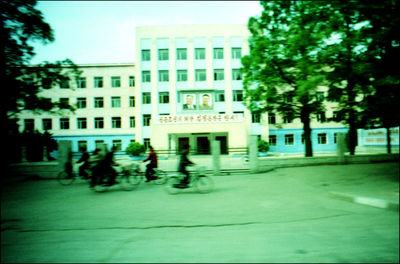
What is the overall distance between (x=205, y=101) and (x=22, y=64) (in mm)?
21574

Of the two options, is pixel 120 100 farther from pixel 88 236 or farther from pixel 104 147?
pixel 88 236

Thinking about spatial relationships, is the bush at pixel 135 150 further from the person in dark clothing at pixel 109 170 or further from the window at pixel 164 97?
the person in dark clothing at pixel 109 170

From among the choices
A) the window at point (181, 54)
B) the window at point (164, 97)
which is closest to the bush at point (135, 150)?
the window at point (164, 97)

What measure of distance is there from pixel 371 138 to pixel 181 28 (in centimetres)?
2766

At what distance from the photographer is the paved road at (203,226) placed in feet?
12.7

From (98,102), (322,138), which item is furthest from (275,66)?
(98,102)

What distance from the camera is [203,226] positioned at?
5.20 m

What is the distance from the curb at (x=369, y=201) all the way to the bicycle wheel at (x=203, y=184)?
4.09m

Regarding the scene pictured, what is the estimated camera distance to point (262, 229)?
4.93m

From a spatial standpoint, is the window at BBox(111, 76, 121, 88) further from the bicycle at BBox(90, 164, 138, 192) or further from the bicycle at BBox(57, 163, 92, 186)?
the bicycle at BBox(90, 164, 138, 192)

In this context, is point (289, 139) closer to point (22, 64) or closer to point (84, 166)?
point (84, 166)

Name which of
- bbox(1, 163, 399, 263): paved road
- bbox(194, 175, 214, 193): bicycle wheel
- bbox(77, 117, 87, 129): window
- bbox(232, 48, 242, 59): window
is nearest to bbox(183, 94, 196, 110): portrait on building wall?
bbox(232, 48, 242, 59): window

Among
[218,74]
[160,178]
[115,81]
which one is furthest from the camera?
[115,81]

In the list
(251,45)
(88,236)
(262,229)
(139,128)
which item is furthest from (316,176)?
(139,128)
